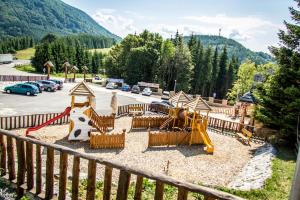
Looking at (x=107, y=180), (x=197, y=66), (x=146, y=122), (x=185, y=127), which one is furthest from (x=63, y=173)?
(x=197, y=66)

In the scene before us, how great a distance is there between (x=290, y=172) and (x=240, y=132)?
40.5 ft

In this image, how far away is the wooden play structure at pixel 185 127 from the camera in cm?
1923

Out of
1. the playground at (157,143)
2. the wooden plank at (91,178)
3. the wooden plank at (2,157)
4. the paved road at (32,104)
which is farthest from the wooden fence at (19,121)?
the wooden plank at (91,178)

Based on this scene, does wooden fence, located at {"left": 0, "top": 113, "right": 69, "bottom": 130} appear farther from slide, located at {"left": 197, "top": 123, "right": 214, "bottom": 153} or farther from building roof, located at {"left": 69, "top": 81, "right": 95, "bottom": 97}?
slide, located at {"left": 197, "top": 123, "right": 214, "bottom": 153}

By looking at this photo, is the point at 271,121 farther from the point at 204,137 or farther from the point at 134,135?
the point at 134,135

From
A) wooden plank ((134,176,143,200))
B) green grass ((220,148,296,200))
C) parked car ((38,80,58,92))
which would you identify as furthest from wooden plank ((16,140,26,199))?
parked car ((38,80,58,92))

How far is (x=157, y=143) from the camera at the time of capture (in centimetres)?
1909

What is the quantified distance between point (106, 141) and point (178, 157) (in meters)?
4.43

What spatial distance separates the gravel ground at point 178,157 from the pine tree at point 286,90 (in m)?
2.56

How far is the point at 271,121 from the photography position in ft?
68.3

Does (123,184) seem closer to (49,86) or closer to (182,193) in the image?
(182,193)

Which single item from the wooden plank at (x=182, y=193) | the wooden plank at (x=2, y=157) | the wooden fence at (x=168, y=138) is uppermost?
the wooden plank at (x=182, y=193)

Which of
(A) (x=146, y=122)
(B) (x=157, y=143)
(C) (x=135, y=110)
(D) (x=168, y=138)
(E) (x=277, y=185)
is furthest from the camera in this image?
(C) (x=135, y=110)

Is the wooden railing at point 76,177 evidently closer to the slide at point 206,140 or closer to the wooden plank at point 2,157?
the wooden plank at point 2,157
